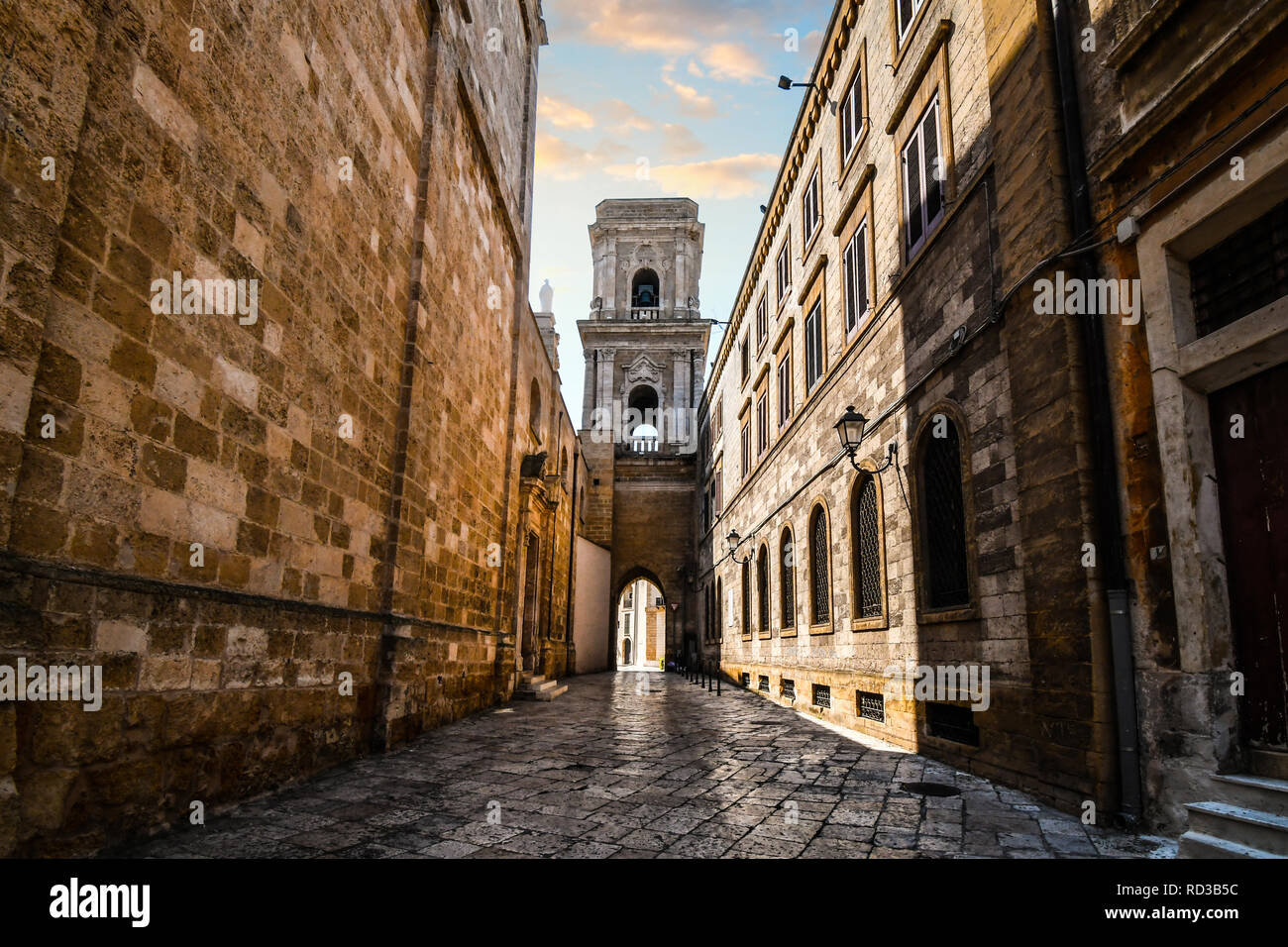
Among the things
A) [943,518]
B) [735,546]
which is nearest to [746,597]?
[735,546]

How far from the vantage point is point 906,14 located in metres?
8.45

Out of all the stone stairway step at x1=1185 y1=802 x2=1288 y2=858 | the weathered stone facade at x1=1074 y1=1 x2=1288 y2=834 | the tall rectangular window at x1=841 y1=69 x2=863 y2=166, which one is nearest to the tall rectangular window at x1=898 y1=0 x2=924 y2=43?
the tall rectangular window at x1=841 y1=69 x2=863 y2=166

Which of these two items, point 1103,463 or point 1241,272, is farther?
point 1103,463

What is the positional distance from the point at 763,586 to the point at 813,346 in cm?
576

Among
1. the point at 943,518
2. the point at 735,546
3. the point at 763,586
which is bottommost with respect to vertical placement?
the point at 763,586

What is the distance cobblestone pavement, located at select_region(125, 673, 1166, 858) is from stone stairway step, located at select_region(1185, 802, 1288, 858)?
354 millimetres

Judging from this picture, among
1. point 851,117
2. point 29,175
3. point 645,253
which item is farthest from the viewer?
point 645,253

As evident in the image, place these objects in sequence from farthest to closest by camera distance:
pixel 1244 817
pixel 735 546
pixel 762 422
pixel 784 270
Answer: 1. pixel 735 546
2. pixel 762 422
3. pixel 784 270
4. pixel 1244 817

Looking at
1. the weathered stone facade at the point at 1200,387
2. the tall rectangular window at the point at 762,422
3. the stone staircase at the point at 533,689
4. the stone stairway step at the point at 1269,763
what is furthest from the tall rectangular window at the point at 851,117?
the stone staircase at the point at 533,689

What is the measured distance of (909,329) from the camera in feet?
25.3

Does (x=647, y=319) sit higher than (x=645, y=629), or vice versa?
(x=647, y=319)

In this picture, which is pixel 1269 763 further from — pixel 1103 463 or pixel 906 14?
pixel 906 14

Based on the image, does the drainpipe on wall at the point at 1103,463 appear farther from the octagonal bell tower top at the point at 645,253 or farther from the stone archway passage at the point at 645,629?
the stone archway passage at the point at 645,629
